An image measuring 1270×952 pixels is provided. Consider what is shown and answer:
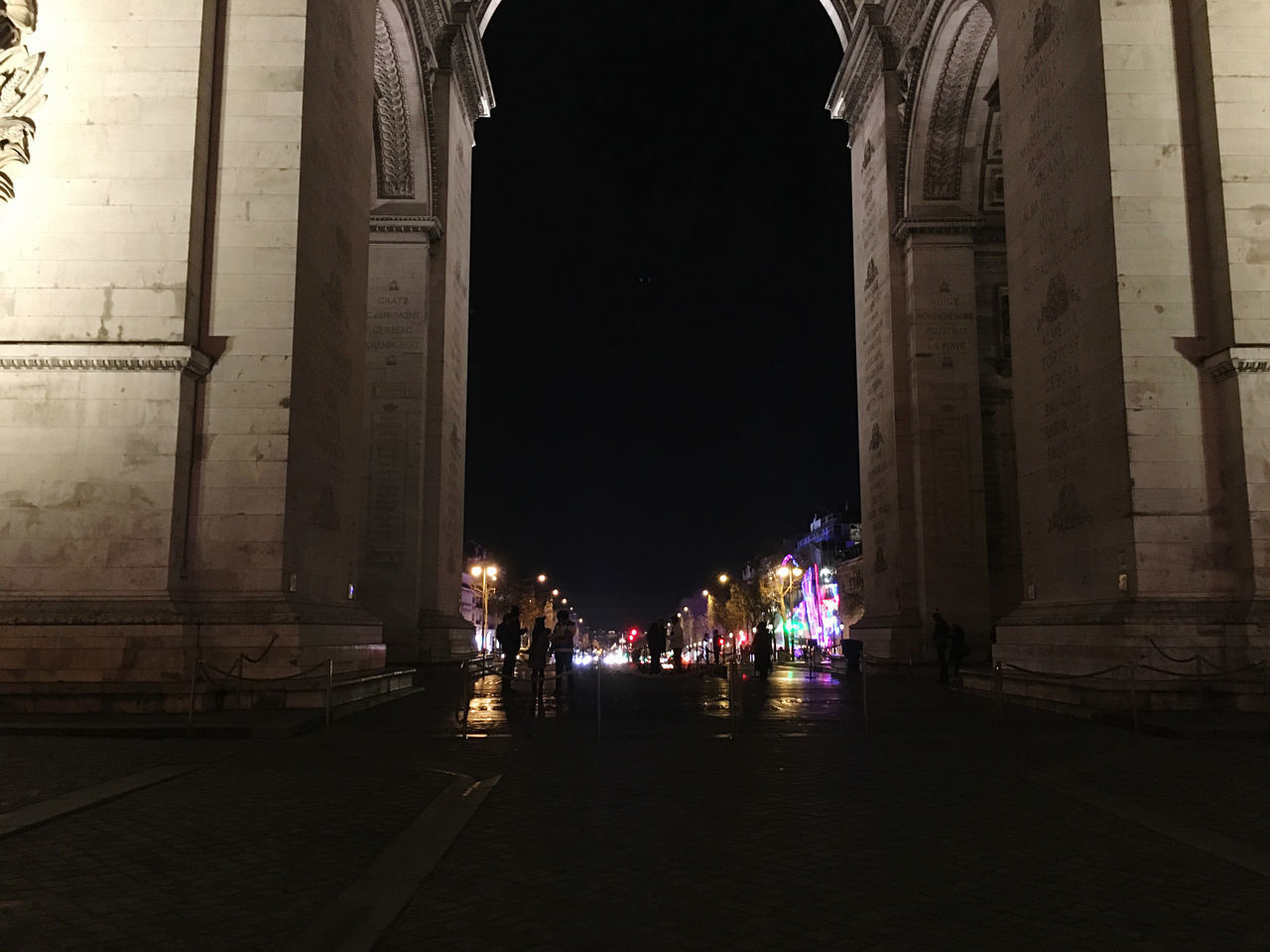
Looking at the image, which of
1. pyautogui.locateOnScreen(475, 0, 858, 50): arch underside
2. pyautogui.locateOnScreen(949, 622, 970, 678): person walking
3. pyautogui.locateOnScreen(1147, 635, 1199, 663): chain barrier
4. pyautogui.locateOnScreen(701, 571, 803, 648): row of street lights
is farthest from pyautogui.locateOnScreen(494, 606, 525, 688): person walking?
pyautogui.locateOnScreen(701, 571, 803, 648): row of street lights

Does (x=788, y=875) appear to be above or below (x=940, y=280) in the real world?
below

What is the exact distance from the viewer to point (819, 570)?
12794 centimetres

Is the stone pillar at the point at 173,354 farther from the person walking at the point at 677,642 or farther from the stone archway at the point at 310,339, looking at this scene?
the person walking at the point at 677,642

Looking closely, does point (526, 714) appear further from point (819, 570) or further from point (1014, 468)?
point (819, 570)

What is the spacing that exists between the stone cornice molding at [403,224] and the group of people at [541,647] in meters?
12.1

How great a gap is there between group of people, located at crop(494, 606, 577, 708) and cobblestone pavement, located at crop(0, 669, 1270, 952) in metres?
7.76

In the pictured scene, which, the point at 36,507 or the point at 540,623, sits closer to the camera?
the point at 36,507

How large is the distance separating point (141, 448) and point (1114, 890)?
1463 centimetres

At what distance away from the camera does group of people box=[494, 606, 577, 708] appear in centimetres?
2135

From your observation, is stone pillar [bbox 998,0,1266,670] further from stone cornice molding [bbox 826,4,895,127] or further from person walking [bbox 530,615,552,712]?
stone cornice molding [bbox 826,4,895,127]

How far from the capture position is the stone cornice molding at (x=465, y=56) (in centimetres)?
3294

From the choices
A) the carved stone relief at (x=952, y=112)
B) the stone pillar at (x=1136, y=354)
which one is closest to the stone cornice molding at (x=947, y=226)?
the carved stone relief at (x=952, y=112)

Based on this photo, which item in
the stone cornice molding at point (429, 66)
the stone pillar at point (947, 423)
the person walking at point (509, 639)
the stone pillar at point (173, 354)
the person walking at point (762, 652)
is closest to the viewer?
the stone pillar at point (173, 354)

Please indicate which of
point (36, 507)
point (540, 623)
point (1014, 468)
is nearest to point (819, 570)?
A: point (1014, 468)
